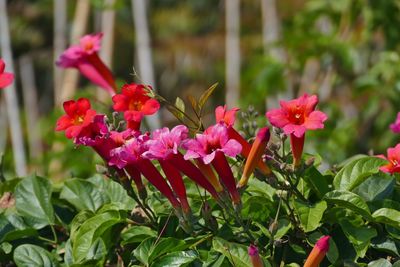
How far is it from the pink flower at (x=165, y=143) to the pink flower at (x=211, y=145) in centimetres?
3

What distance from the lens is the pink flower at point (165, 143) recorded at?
1.49 metres

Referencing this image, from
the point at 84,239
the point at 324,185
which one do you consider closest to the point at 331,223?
→ the point at 324,185

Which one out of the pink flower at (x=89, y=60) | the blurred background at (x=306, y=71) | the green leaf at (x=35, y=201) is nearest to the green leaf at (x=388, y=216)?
the green leaf at (x=35, y=201)

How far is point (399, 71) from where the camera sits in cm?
462

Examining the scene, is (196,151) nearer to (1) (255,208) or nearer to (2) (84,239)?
(1) (255,208)

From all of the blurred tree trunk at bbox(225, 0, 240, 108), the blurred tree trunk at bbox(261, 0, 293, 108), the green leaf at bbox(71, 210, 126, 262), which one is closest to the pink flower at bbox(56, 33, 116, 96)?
the green leaf at bbox(71, 210, 126, 262)

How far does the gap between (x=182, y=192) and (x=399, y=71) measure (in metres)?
3.28

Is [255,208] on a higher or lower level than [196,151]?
lower

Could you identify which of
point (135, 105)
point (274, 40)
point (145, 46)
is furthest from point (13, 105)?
point (135, 105)

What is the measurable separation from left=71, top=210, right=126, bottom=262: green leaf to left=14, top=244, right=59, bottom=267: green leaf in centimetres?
7

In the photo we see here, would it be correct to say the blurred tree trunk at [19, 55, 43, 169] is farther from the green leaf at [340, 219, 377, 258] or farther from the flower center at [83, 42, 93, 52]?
the green leaf at [340, 219, 377, 258]

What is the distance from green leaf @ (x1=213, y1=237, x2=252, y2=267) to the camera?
1.46 metres

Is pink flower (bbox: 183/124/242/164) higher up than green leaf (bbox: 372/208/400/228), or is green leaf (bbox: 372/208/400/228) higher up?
pink flower (bbox: 183/124/242/164)

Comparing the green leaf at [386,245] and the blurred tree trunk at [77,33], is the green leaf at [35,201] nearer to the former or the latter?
the green leaf at [386,245]
